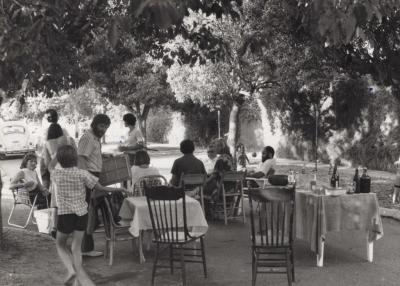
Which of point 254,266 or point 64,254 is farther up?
point 64,254

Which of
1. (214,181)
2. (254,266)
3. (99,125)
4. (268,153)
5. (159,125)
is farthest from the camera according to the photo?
(159,125)

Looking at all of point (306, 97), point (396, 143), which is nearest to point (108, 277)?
point (396, 143)

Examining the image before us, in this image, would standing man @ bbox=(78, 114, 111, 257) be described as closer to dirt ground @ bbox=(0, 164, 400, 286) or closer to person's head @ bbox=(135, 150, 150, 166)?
dirt ground @ bbox=(0, 164, 400, 286)

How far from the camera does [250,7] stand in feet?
47.0

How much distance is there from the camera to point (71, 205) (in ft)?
19.3

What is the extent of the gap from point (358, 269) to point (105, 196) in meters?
3.22

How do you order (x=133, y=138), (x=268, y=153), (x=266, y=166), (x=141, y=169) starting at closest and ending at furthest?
1. (x=141, y=169)
2. (x=266, y=166)
3. (x=268, y=153)
4. (x=133, y=138)

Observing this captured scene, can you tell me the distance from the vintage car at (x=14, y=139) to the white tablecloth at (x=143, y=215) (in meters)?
22.4

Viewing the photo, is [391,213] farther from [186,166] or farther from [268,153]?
[186,166]

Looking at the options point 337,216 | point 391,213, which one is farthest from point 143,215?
point 391,213

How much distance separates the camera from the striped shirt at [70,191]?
589 cm

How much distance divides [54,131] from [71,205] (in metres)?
3.76

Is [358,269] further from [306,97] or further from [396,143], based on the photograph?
[306,97]

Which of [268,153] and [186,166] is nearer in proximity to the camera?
[186,166]
